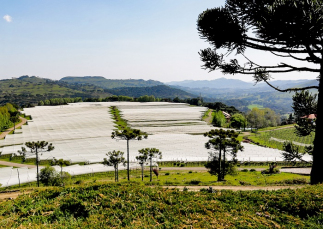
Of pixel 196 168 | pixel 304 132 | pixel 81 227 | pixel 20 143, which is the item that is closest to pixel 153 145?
pixel 196 168

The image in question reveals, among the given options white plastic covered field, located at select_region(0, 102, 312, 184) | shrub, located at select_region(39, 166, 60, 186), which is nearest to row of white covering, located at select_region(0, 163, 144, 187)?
white plastic covered field, located at select_region(0, 102, 312, 184)

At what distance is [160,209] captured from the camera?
24.9 feet

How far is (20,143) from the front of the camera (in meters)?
68.0

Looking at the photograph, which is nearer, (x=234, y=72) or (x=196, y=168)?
(x=234, y=72)

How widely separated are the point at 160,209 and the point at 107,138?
229ft

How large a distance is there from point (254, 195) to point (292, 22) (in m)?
6.97

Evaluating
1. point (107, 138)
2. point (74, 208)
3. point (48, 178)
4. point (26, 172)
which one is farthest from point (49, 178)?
point (107, 138)

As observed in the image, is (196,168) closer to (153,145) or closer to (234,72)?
(153,145)

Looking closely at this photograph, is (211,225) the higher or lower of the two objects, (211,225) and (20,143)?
the higher

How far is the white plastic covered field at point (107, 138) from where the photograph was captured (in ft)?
190

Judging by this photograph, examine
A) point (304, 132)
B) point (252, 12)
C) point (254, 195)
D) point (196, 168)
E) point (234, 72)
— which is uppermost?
point (252, 12)

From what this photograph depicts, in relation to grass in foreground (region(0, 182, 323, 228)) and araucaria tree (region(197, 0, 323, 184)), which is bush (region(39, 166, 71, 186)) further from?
araucaria tree (region(197, 0, 323, 184))

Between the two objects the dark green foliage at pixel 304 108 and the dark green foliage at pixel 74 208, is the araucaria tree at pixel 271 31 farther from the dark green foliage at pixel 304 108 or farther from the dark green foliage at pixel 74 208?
the dark green foliage at pixel 74 208

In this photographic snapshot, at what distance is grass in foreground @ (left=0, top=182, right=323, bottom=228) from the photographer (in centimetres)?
665
